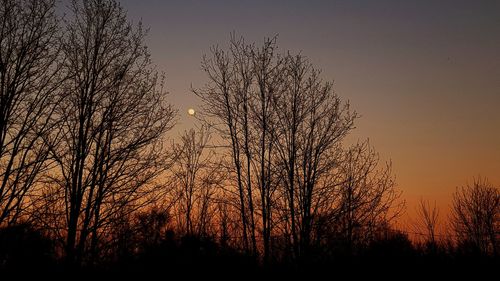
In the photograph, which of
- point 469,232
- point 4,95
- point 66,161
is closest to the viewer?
point 4,95

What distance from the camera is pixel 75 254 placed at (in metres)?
9.57

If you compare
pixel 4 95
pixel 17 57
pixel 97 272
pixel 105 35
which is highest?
pixel 105 35

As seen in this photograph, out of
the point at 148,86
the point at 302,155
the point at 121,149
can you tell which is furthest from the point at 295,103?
the point at 121,149

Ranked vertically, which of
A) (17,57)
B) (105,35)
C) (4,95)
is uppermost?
(105,35)

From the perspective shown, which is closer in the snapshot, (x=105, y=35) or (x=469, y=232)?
(x=105, y=35)

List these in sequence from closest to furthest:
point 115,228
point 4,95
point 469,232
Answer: point 4,95 < point 115,228 < point 469,232

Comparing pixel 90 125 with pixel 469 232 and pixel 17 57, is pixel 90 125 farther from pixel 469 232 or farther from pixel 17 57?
pixel 469 232

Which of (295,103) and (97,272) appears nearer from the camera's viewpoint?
(97,272)

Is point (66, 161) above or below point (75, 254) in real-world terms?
above

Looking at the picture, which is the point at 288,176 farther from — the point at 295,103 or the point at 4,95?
the point at 4,95

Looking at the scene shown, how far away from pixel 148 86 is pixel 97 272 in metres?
4.99

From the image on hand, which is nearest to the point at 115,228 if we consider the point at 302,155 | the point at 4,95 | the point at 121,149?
the point at 121,149

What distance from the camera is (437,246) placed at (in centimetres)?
1517

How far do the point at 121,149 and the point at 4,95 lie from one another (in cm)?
330
